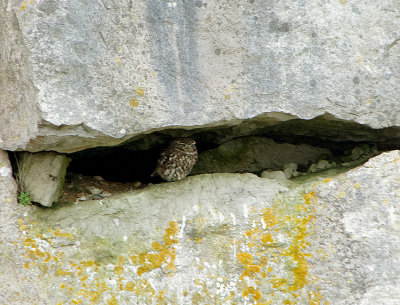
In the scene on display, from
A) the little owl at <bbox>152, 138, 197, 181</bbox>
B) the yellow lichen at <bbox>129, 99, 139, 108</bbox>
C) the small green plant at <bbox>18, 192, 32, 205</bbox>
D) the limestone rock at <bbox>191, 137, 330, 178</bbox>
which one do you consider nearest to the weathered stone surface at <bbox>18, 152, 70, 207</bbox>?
the small green plant at <bbox>18, 192, 32, 205</bbox>

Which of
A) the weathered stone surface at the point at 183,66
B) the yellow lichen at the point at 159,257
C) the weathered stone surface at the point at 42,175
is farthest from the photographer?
the weathered stone surface at the point at 42,175

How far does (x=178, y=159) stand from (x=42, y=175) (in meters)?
1.39

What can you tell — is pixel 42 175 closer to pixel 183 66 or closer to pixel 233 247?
pixel 183 66

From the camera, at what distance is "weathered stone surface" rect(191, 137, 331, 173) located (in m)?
5.72

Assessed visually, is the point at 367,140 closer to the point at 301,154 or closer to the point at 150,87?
the point at 301,154

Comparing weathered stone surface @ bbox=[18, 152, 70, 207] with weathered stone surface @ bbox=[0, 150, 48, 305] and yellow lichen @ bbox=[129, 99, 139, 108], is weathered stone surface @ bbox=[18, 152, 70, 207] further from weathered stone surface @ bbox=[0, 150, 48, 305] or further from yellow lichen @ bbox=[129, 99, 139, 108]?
yellow lichen @ bbox=[129, 99, 139, 108]

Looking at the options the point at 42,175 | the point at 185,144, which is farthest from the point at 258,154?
the point at 42,175

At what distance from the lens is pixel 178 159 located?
5.35 m

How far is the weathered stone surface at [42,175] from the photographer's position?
4648 mm

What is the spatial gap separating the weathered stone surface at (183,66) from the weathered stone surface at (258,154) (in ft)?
3.77

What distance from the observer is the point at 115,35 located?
4297mm

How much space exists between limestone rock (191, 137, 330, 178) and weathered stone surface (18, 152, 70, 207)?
6.15 ft

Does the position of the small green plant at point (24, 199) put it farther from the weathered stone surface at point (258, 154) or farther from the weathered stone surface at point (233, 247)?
the weathered stone surface at point (258, 154)

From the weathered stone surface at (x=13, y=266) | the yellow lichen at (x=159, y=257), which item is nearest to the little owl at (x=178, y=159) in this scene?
the yellow lichen at (x=159, y=257)
